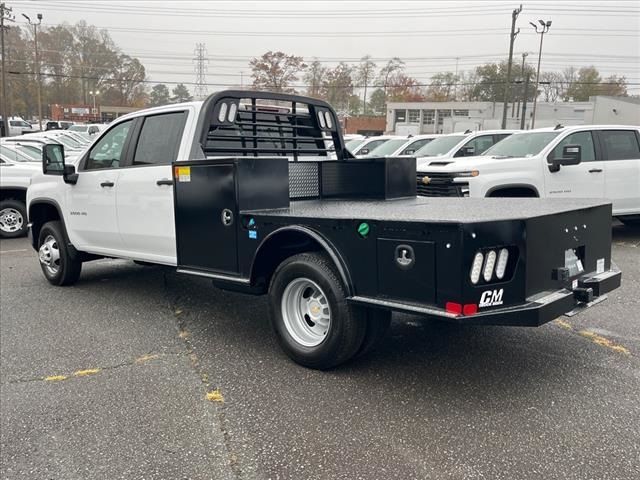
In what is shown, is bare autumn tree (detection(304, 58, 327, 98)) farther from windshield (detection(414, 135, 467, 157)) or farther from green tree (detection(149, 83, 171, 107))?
windshield (detection(414, 135, 467, 157))

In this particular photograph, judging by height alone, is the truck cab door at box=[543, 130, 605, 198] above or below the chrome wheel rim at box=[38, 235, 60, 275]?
above

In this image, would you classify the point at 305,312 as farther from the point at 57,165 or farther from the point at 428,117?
the point at 428,117

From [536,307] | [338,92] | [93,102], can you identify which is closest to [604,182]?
[536,307]

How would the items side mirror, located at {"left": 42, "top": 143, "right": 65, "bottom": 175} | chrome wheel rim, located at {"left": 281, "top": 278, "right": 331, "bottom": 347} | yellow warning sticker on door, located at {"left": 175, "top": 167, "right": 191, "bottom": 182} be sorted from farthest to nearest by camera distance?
side mirror, located at {"left": 42, "top": 143, "right": 65, "bottom": 175} < yellow warning sticker on door, located at {"left": 175, "top": 167, "right": 191, "bottom": 182} < chrome wheel rim, located at {"left": 281, "top": 278, "right": 331, "bottom": 347}

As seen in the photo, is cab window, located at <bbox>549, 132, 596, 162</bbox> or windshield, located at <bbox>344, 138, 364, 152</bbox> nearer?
cab window, located at <bbox>549, 132, 596, 162</bbox>

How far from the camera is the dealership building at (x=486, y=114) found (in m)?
58.5

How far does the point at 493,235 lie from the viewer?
320cm

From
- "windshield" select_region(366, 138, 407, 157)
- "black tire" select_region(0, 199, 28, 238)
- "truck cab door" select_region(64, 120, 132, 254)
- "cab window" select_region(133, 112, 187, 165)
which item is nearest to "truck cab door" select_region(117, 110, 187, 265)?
"cab window" select_region(133, 112, 187, 165)

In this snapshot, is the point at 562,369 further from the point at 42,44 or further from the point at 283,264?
the point at 42,44

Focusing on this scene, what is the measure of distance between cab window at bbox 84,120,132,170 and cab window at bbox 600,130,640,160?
7287mm

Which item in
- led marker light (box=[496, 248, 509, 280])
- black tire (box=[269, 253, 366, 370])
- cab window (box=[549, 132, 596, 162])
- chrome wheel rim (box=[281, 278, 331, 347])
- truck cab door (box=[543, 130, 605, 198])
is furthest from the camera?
cab window (box=[549, 132, 596, 162])

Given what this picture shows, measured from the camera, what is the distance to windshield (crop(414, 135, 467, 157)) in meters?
12.9

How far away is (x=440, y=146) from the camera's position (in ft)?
Result: 43.1

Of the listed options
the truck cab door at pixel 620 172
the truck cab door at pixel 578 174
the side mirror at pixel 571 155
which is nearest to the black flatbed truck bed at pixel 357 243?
the side mirror at pixel 571 155
